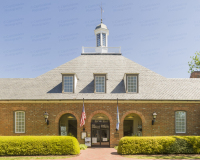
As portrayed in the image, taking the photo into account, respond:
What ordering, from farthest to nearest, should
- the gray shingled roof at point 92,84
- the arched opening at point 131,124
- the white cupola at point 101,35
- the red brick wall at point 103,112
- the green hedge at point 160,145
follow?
the white cupola at point 101,35 → the arched opening at point 131,124 → the gray shingled roof at point 92,84 → the red brick wall at point 103,112 → the green hedge at point 160,145

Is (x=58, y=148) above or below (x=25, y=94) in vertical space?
below

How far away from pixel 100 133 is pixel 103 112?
244 centimetres

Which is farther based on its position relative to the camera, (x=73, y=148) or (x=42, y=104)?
(x=42, y=104)

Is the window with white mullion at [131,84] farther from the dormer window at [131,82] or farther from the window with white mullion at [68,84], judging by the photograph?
the window with white mullion at [68,84]

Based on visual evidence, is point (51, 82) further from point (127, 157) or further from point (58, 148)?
point (127, 157)

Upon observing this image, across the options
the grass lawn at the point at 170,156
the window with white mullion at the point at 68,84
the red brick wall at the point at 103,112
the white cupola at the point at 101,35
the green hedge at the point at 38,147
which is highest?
the white cupola at the point at 101,35

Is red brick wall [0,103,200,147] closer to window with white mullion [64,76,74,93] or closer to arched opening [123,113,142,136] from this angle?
window with white mullion [64,76,74,93]

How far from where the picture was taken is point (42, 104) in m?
19.1

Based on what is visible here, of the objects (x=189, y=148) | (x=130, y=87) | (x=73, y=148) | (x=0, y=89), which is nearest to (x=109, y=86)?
(x=130, y=87)

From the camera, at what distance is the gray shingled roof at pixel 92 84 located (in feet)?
63.4

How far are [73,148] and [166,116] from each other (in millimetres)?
10020

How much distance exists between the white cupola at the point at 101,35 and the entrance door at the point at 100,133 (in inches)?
468

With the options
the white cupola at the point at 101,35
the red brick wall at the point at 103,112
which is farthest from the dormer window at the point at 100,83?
the white cupola at the point at 101,35

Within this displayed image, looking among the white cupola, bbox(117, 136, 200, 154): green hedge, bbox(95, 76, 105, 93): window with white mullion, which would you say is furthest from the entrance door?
the white cupola
